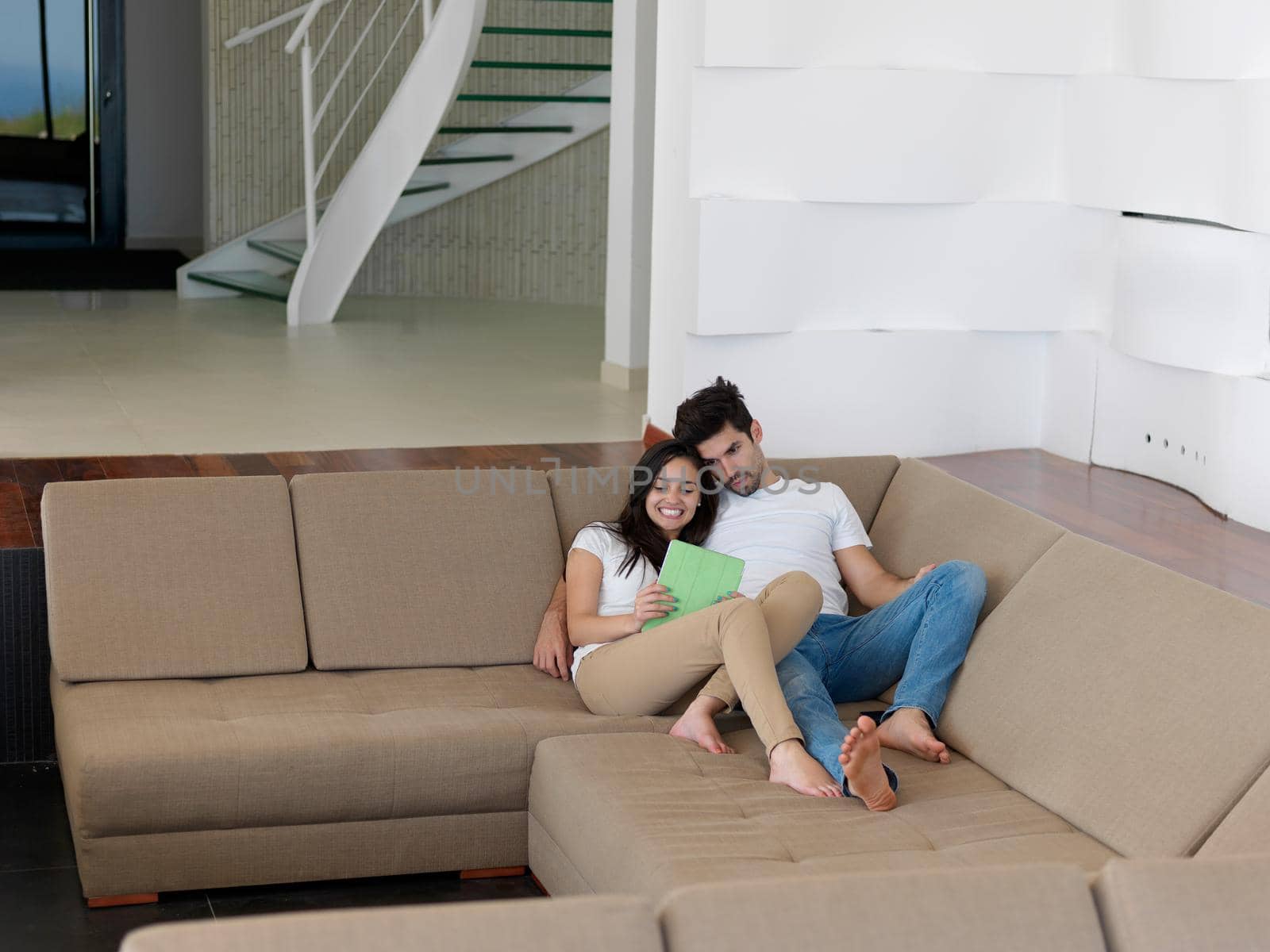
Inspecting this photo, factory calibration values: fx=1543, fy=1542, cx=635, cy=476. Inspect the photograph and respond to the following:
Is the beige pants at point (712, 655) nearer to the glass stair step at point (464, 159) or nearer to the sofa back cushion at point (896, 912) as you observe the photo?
the sofa back cushion at point (896, 912)

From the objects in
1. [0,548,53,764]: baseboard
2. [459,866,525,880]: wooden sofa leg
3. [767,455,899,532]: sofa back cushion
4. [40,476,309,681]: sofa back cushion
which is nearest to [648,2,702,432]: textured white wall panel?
[767,455,899,532]: sofa back cushion

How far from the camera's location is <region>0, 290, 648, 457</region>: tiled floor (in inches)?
222

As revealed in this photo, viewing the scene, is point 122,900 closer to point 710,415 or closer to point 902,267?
point 710,415

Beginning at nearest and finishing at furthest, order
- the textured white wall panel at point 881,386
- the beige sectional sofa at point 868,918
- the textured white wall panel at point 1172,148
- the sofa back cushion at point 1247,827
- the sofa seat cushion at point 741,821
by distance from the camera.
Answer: the beige sectional sofa at point 868,918, the sofa back cushion at point 1247,827, the sofa seat cushion at point 741,821, the textured white wall panel at point 1172,148, the textured white wall panel at point 881,386

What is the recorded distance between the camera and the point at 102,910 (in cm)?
276

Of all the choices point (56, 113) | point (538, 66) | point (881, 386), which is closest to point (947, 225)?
point (881, 386)

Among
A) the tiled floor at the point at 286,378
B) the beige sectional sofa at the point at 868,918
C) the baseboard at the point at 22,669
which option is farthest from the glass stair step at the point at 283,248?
the beige sectional sofa at the point at 868,918

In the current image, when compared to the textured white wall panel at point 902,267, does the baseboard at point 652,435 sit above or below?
below

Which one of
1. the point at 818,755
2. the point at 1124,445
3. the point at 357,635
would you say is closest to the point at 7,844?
the point at 357,635

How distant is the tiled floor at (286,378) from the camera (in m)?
5.64

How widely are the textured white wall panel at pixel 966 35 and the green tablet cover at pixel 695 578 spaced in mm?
2270

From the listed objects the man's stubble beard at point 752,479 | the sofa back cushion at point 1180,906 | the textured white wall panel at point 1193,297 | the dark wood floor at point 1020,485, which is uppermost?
the textured white wall panel at point 1193,297

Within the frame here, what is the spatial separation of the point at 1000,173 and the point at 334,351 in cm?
372

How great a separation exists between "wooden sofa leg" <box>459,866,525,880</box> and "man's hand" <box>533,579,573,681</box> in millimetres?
442
